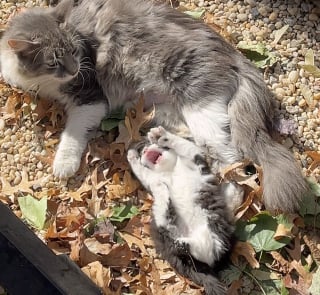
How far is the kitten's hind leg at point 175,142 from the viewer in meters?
3.36

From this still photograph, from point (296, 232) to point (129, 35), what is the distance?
4.92 ft

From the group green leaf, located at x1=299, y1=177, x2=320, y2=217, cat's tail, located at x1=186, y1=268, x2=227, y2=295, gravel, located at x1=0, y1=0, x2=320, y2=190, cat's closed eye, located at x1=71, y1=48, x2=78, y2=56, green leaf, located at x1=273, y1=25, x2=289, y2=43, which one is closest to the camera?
cat's tail, located at x1=186, y1=268, x2=227, y2=295

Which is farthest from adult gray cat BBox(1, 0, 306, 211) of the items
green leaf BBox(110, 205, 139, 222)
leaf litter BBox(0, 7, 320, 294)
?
green leaf BBox(110, 205, 139, 222)

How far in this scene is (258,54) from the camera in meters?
3.78

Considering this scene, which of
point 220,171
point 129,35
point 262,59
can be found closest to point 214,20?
point 262,59

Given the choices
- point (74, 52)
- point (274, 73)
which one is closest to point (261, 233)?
point (274, 73)

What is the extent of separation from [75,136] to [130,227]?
0.66 m

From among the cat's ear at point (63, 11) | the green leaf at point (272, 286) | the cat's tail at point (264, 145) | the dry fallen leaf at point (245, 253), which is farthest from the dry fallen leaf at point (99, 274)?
the cat's ear at point (63, 11)

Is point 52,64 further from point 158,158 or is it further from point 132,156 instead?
point 158,158

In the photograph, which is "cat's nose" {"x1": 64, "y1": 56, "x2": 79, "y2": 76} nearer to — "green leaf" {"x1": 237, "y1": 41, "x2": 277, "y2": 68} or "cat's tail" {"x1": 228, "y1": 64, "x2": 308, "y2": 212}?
"cat's tail" {"x1": 228, "y1": 64, "x2": 308, "y2": 212}

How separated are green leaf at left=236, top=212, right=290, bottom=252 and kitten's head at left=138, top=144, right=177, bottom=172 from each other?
0.51 metres

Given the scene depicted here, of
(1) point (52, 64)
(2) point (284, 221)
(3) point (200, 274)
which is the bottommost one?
(3) point (200, 274)

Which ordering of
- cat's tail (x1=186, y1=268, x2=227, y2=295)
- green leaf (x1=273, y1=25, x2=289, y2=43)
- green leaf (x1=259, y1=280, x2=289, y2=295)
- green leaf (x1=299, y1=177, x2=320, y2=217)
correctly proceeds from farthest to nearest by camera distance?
green leaf (x1=273, y1=25, x2=289, y2=43) → green leaf (x1=299, y1=177, x2=320, y2=217) → green leaf (x1=259, y1=280, x2=289, y2=295) → cat's tail (x1=186, y1=268, x2=227, y2=295)

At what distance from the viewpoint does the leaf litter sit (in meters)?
3.15
